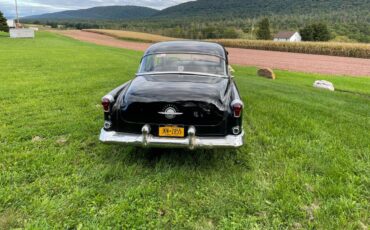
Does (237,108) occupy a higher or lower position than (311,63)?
higher

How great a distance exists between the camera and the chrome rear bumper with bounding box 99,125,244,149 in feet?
12.6

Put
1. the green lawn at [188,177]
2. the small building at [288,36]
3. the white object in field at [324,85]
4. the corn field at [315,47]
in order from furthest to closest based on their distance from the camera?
the small building at [288,36], the corn field at [315,47], the white object in field at [324,85], the green lawn at [188,177]

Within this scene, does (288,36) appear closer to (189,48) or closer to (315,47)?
(315,47)

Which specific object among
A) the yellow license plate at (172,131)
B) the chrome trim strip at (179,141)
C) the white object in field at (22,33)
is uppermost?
the white object in field at (22,33)

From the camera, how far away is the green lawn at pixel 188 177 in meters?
3.11

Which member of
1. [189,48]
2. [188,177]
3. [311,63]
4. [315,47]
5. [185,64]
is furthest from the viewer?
[315,47]

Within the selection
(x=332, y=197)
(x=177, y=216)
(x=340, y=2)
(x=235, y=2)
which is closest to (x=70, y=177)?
(x=177, y=216)

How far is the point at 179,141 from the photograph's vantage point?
3.84m

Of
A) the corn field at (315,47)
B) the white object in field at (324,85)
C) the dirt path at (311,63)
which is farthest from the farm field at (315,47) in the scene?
the white object in field at (324,85)

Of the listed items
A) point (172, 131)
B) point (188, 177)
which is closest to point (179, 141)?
point (172, 131)

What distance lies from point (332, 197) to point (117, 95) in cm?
319

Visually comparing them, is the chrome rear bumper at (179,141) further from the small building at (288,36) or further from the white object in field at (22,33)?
the small building at (288,36)

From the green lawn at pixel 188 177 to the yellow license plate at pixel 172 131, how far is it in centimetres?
54

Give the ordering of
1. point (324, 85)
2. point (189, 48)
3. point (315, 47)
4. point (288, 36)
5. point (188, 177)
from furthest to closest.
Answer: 1. point (288, 36)
2. point (315, 47)
3. point (324, 85)
4. point (189, 48)
5. point (188, 177)
